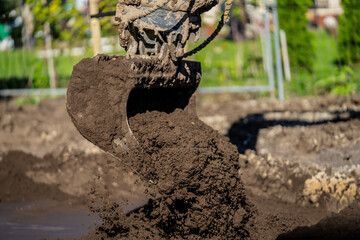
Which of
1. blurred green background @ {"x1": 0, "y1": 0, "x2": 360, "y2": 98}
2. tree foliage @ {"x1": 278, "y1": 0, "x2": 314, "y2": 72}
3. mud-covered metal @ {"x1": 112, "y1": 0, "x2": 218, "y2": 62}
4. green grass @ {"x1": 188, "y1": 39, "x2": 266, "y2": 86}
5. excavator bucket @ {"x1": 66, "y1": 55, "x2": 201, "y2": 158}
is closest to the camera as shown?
excavator bucket @ {"x1": 66, "y1": 55, "x2": 201, "y2": 158}

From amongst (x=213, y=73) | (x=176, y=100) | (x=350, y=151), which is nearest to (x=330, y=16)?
(x=213, y=73)

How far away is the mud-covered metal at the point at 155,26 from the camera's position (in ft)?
13.1

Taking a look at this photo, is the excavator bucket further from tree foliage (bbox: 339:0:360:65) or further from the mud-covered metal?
tree foliage (bbox: 339:0:360:65)

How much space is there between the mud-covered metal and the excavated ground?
1.75 feet

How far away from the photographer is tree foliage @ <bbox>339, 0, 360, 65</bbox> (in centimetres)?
1068

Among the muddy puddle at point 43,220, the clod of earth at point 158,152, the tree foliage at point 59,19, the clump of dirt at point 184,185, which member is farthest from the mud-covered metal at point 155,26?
the tree foliage at point 59,19

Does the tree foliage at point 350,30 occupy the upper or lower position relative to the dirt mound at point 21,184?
upper

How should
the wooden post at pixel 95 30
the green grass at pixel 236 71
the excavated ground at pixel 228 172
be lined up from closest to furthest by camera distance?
the excavated ground at pixel 228 172, the wooden post at pixel 95 30, the green grass at pixel 236 71

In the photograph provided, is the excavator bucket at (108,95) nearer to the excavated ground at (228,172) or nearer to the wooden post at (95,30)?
the excavated ground at (228,172)

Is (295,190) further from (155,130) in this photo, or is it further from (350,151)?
(155,130)

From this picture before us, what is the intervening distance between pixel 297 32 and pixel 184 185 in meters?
8.54

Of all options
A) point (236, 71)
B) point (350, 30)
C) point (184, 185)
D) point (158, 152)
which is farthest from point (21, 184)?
point (350, 30)

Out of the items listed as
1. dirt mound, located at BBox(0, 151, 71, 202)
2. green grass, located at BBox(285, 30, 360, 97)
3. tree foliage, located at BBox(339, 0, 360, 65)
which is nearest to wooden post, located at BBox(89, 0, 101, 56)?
dirt mound, located at BBox(0, 151, 71, 202)

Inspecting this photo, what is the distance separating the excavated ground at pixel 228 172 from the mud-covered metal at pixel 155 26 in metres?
0.53
